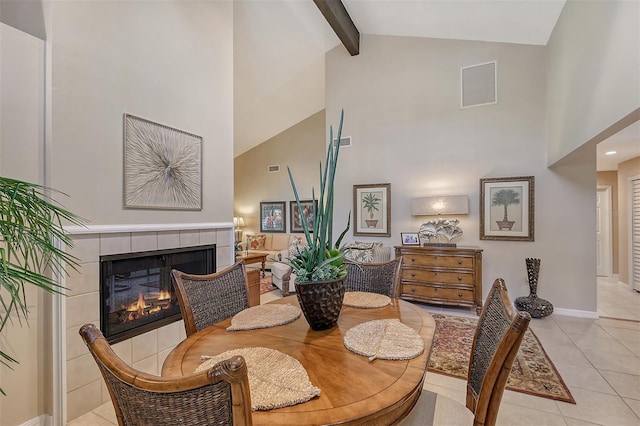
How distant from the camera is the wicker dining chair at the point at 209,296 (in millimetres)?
1482

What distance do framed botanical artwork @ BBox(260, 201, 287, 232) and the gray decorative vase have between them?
535cm

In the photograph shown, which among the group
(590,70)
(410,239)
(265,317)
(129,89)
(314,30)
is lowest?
(265,317)

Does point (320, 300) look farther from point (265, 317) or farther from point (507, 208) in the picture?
point (507, 208)

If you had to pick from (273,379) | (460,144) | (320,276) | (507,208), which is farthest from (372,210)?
(273,379)

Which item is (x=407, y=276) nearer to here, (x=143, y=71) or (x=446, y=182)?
(x=446, y=182)

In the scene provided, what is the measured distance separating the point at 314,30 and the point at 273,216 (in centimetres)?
453

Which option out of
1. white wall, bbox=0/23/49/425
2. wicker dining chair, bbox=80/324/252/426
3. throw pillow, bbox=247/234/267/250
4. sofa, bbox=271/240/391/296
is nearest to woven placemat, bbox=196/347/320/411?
wicker dining chair, bbox=80/324/252/426

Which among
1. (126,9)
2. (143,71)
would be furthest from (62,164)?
(126,9)

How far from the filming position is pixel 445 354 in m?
2.77

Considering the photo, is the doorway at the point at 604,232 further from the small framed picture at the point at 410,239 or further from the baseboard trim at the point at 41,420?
the baseboard trim at the point at 41,420

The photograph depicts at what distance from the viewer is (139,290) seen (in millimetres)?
2369

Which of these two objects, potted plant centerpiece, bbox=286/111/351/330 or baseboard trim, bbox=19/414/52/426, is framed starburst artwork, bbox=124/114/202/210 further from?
potted plant centerpiece, bbox=286/111/351/330

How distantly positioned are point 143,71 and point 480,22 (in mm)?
3903

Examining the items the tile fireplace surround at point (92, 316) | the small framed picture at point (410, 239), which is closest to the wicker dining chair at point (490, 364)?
the tile fireplace surround at point (92, 316)
